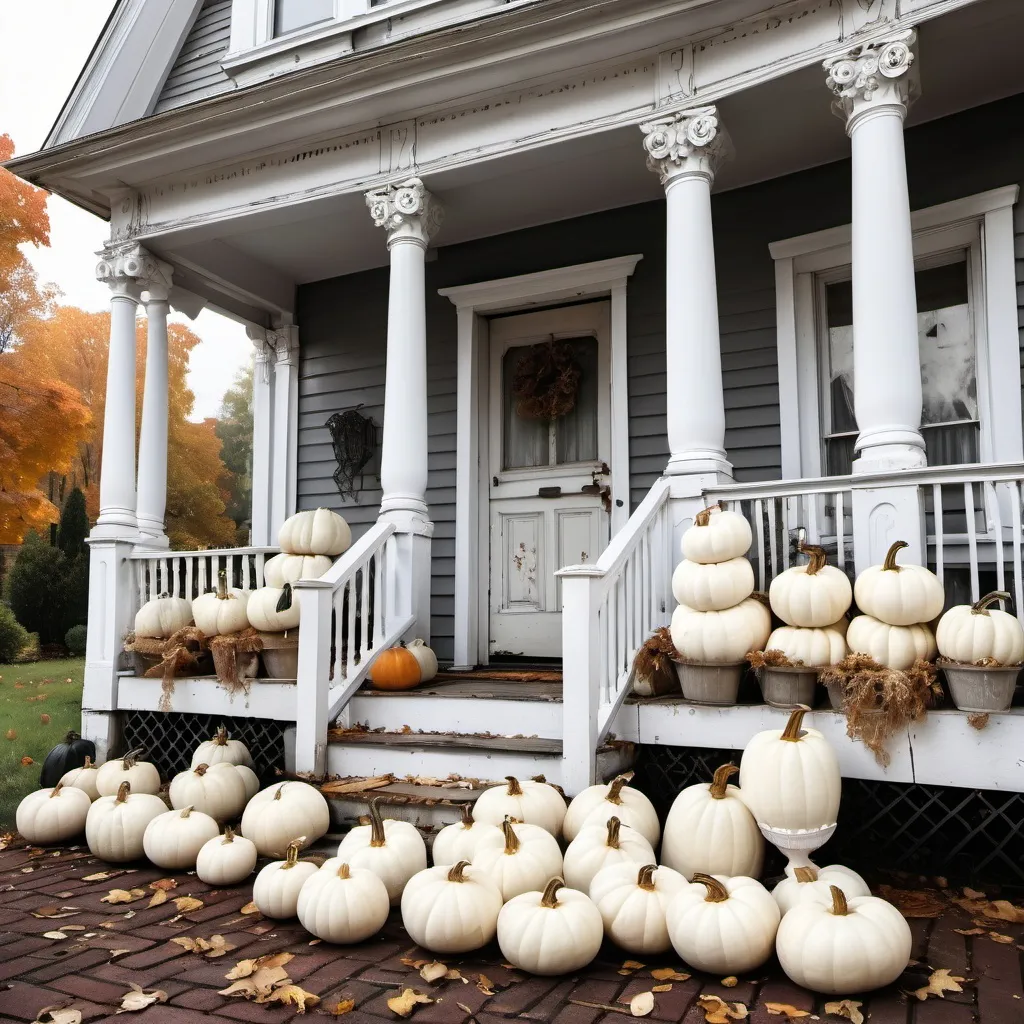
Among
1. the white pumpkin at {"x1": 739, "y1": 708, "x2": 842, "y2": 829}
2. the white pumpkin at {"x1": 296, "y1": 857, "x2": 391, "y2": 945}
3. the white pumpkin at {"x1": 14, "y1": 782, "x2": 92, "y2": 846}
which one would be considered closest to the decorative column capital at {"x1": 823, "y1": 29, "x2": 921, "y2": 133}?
the white pumpkin at {"x1": 739, "y1": 708, "x2": 842, "y2": 829}

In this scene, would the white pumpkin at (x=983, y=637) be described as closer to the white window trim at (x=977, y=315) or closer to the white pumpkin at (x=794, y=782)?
the white pumpkin at (x=794, y=782)

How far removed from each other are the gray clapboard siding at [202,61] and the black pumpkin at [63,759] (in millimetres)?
4833

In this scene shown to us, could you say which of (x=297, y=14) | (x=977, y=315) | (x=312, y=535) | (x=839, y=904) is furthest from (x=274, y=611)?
(x=297, y=14)

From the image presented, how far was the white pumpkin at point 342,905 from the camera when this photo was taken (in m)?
2.75

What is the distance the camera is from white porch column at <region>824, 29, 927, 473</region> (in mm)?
3764

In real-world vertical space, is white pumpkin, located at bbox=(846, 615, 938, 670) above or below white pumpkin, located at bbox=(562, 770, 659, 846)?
above

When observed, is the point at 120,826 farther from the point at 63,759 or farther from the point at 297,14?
the point at 297,14

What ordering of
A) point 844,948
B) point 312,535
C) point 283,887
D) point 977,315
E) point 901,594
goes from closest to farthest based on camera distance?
point 844,948
point 283,887
point 901,594
point 977,315
point 312,535

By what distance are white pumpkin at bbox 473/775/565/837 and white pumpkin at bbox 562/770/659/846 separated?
5 centimetres

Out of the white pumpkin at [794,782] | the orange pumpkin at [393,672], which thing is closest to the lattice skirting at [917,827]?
the white pumpkin at [794,782]

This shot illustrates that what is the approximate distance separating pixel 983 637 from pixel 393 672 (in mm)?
2788

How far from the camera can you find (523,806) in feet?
10.6

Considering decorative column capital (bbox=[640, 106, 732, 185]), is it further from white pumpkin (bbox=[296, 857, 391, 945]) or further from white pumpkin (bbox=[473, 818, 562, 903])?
white pumpkin (bbox=[296, 857, 391, 945])

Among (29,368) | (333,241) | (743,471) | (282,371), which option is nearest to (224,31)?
(333,241)
